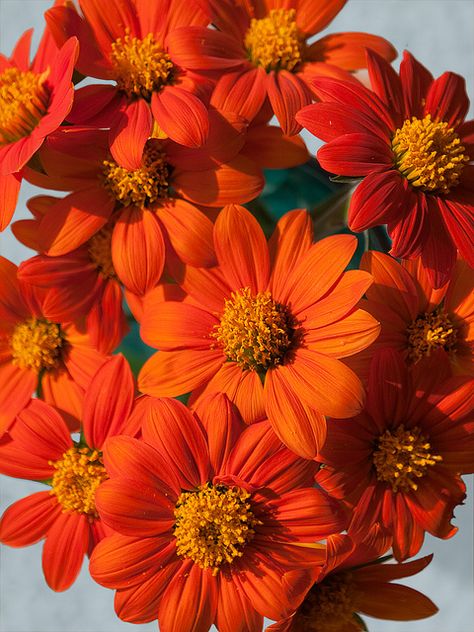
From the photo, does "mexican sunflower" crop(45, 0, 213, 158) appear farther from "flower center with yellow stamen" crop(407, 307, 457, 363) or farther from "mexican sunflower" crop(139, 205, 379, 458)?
A: "flower center with yellow stamen" crop(407, 307, 457, 363)

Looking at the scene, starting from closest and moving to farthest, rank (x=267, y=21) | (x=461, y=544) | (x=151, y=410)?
(x=151, y=410)
(x=267, y=21)
(x=461, y=544)

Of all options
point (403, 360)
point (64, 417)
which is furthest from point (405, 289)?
point (64, 417)

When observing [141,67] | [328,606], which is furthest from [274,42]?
[328,606]

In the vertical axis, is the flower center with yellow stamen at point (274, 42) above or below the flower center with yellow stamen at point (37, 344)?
above

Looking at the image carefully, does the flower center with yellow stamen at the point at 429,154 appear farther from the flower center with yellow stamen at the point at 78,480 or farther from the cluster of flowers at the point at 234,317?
the flower center with yellow stamen at the point at 78,480

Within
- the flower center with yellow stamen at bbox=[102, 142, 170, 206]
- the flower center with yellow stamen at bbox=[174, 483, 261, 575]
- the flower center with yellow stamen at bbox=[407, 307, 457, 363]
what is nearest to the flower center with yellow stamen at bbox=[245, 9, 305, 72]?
the flower center with yellow stamen at bbox=[102, 142, 170, 206]

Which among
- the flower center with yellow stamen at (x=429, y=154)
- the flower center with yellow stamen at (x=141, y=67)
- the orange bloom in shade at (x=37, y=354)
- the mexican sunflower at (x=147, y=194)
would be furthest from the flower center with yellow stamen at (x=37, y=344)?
the flower center with yellow stamen at (x=429, y=154)

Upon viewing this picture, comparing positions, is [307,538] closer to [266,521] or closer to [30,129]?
[266,521]
